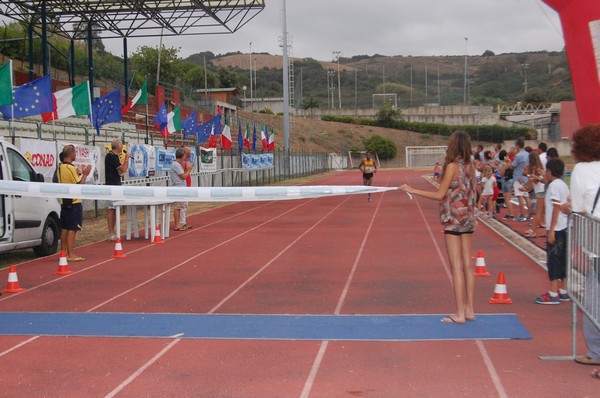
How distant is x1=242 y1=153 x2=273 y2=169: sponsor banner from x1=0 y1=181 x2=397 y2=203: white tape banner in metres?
27.6

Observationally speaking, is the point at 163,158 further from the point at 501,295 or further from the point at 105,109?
the point at 501,295

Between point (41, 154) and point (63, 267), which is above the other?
point (41, 154)

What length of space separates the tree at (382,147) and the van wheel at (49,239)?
7499 centimetres

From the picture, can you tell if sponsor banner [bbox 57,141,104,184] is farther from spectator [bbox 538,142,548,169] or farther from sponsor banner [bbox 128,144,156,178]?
spectator [bbox 538,142,548,169]

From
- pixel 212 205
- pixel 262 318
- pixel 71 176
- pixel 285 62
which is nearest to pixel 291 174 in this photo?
pixel 285 62

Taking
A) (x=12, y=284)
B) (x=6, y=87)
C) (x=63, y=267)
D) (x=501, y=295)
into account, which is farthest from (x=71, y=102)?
(x=501, y=295)

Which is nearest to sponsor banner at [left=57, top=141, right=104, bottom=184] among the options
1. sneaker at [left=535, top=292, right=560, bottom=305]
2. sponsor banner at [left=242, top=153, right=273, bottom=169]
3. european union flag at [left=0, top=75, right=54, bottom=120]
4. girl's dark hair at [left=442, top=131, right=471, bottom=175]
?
european union flag at [left=0, top=75, right=54, bottom=120]

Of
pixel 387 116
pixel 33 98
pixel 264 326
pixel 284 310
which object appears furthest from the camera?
pixel 387 116

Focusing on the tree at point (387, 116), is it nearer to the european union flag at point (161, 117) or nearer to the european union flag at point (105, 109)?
the european union flag at point (161, 117)

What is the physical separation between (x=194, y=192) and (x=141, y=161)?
14101 millimetres

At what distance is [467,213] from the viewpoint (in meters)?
7.14

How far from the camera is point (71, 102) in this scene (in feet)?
63.7

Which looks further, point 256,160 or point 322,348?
point 256,160

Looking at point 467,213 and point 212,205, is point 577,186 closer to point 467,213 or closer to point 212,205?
point 467,213
